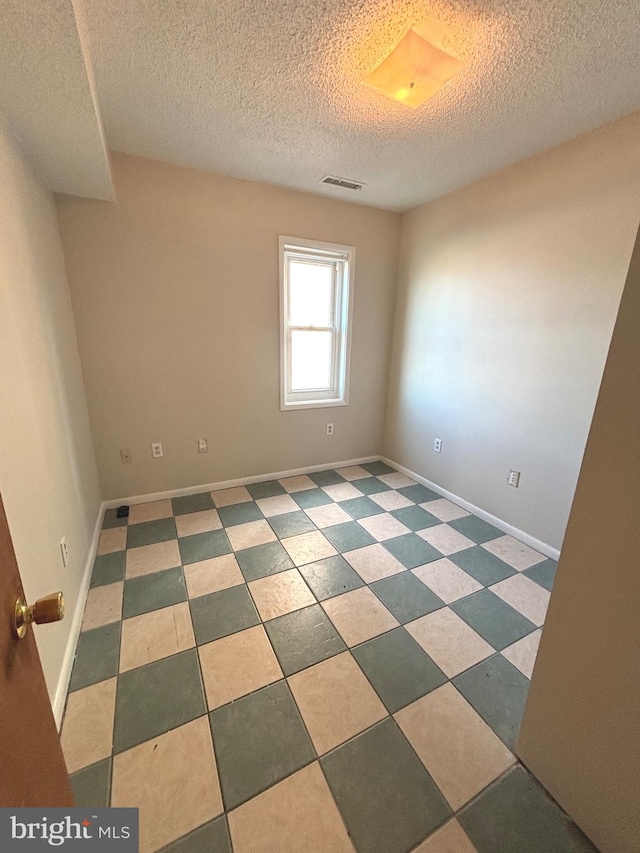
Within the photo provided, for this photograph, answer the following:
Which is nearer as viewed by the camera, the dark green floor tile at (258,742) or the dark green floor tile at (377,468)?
the dark green floor tile at (258,742)

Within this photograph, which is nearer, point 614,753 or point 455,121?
point 614,753

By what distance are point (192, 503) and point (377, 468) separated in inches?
73.7

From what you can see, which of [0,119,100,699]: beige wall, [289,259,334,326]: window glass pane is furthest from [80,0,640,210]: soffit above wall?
[289,259,334,326]: window glass pane

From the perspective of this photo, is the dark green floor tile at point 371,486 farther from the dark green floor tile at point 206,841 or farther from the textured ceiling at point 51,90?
the textured ceiling at point 51,90

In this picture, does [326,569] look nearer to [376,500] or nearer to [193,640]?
[193,640]

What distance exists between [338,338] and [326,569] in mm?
2155

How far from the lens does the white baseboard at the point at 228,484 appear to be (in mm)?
2777

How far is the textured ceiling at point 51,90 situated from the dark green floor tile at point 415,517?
286 cm

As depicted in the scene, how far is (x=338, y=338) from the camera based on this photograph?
3338mm

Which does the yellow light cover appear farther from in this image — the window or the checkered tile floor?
the checkered tile floor

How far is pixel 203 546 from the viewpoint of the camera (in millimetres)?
2268

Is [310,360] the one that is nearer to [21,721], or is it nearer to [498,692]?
[498,692]

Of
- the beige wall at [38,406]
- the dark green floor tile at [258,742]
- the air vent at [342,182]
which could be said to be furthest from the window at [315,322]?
the dark green floor tile at [258,742]

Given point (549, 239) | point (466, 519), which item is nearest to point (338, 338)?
point (549, 239)
